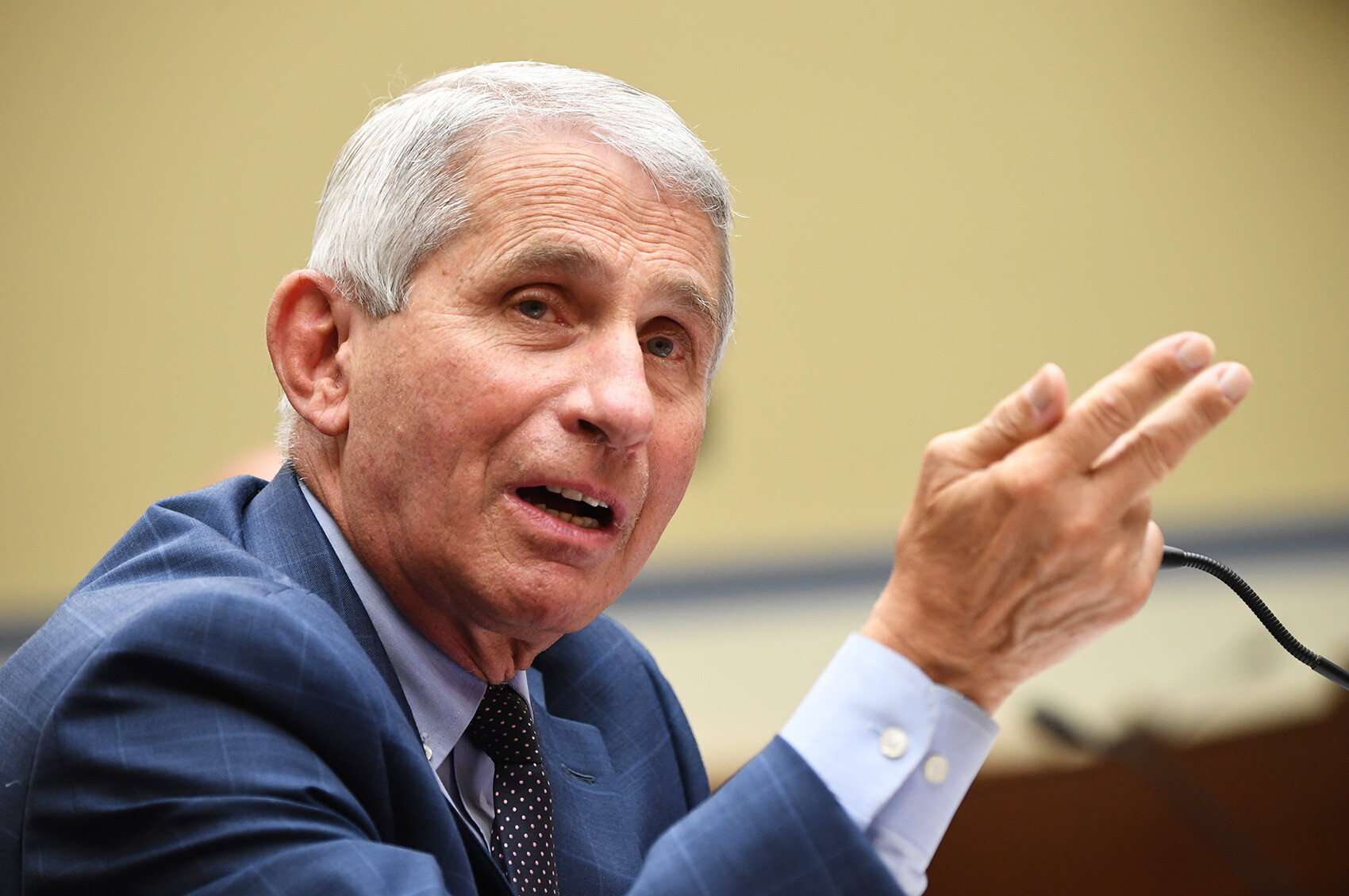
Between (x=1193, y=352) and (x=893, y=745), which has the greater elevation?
(x=1193, y=352)

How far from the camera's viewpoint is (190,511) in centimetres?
109

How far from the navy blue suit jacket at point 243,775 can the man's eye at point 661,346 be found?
41 cm

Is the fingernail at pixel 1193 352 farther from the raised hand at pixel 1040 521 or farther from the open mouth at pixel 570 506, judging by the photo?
the open mouth at pixel 570 506

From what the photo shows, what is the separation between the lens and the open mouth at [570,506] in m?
1.05

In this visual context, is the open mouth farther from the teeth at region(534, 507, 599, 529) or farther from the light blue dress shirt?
the light blue dress shirt

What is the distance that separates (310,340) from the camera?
116 centimetres

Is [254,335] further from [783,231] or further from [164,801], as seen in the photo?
[164,801]

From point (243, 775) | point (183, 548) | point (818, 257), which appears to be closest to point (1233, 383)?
point (243, 775)

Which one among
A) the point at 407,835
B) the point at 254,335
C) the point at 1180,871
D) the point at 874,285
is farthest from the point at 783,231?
the point at 407,835

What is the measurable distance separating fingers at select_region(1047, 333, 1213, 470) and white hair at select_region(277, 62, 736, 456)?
1.85 ft

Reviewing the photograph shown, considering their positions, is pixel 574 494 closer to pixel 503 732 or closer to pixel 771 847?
pixel 503 732

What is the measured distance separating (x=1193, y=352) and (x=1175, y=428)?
0.16 ft

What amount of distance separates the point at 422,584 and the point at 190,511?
233mm

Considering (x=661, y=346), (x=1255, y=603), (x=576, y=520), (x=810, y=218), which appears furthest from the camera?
(x=810, y=218)
